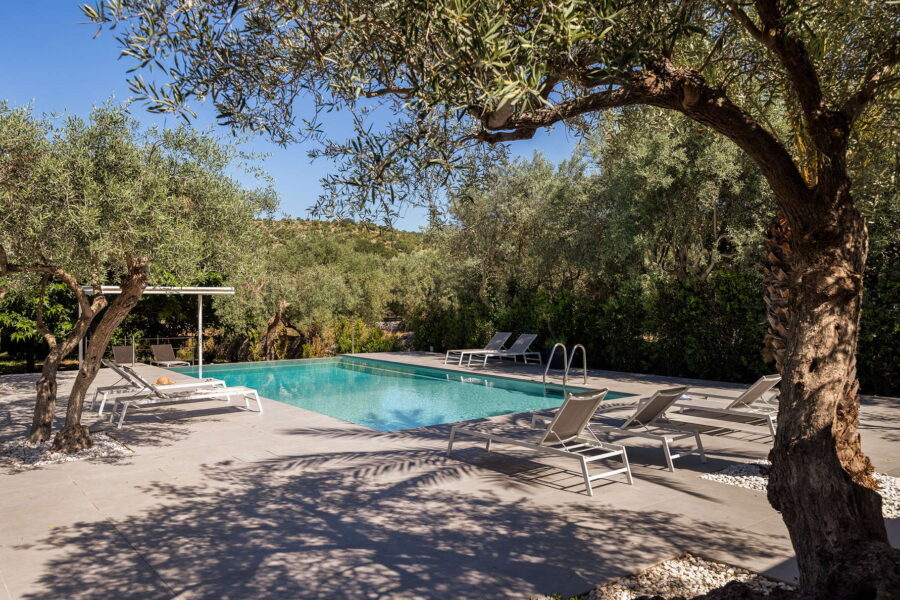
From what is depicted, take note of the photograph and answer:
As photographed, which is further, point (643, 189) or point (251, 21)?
point (643, 189)

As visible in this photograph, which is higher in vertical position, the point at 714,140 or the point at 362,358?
the point at 714,140

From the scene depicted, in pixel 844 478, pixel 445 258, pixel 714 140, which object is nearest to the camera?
pixel 844 478

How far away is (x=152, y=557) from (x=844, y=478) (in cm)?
417

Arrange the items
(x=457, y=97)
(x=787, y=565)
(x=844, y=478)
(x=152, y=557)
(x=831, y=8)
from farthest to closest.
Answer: (x=831, y=8), (x=152, y=557), (x=787, y=565), (x=457, y=97), (x=844, y=478)

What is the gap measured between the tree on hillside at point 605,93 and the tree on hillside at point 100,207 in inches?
70.8

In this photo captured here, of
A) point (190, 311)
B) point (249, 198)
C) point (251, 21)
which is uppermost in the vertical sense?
point (249, 198)

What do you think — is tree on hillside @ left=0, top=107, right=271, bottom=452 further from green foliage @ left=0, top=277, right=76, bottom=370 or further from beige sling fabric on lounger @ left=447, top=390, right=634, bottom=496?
green foliage @ left=0, top=277, right=76, bottom=370

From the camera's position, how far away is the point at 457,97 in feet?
10.8

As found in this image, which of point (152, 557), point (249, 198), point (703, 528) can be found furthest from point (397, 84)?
point (249, 198)

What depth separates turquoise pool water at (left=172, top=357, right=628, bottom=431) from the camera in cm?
1178

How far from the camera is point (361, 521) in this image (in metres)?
4.95

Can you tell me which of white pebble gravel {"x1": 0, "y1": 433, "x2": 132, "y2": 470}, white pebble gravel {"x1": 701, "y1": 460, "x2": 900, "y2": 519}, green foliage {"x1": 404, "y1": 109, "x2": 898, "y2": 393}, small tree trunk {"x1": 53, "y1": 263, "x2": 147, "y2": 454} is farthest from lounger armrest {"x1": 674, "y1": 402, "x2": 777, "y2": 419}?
white pebble gravel {"x1": 0, "y1": 433, "x2": 132, "y2": 470}

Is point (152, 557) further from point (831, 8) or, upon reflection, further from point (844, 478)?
point (831, 8)

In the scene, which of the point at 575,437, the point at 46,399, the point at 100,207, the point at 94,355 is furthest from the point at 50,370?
the point at 575,437
